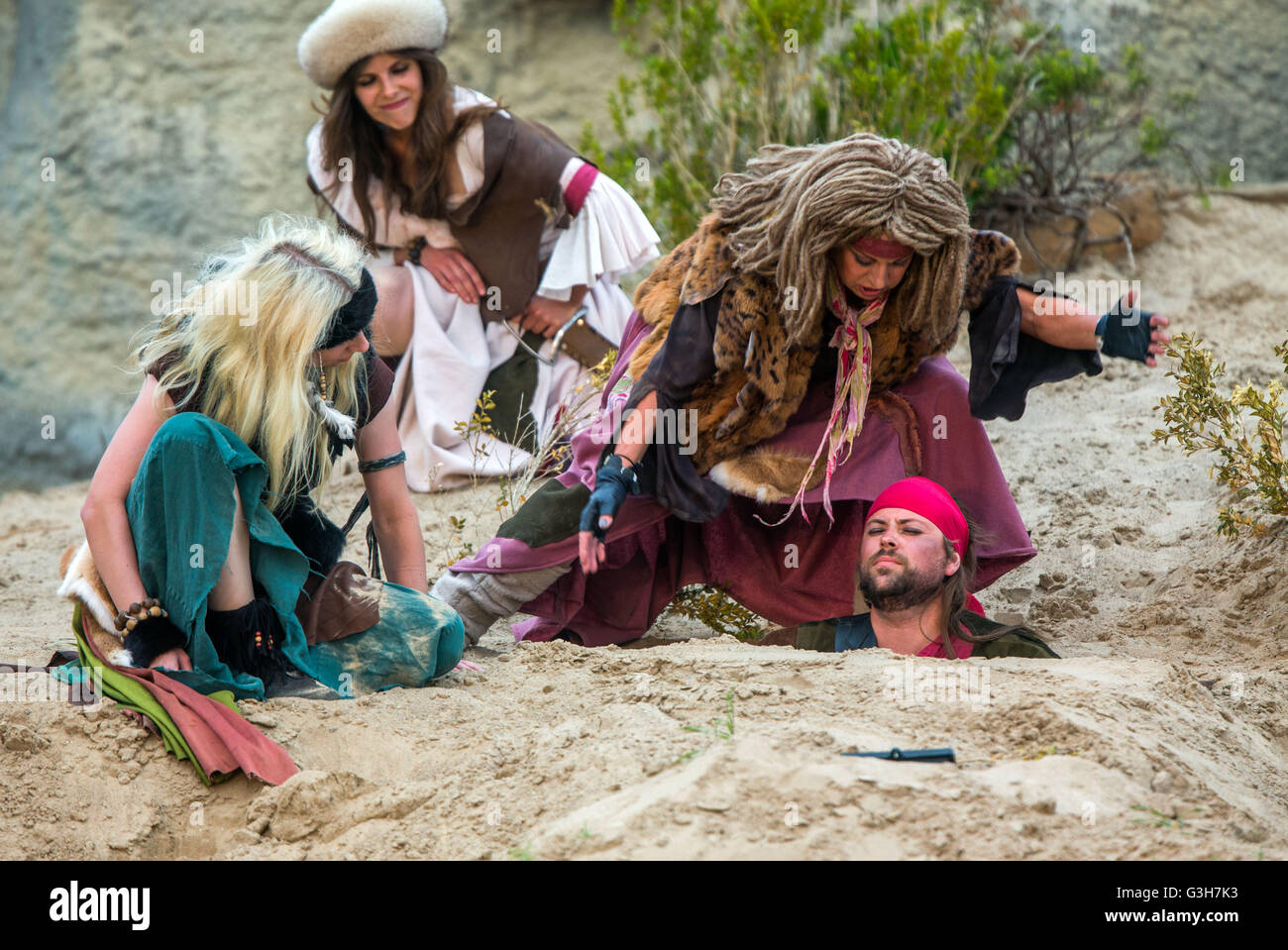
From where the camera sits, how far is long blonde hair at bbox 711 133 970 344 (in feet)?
10.8

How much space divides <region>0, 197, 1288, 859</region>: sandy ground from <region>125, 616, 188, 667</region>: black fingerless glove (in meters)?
0.14

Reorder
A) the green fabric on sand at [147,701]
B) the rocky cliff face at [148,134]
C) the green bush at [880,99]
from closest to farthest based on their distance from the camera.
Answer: the green fabric on sand at [147,701], the green bush at [880,99], the rocky cliff face at [148,134]

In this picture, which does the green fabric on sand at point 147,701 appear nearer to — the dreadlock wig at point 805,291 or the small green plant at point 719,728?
the small green plant at point 719,728

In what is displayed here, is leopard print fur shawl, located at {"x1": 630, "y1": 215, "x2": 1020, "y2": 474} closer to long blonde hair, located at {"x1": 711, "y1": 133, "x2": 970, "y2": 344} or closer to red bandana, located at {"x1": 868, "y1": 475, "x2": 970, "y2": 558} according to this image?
long blonde hair, located at {"x1": 711, "y1": 133, "x2": 970, "y2": 344}

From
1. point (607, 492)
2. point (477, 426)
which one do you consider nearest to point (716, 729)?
point (607, 492)

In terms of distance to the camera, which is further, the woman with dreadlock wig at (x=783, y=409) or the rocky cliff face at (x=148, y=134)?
the rocky cliff face at (x=148, y=134)

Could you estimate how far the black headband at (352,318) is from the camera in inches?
120

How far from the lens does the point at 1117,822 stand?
2.19 m

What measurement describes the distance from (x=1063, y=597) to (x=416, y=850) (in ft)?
7.59

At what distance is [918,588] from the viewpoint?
11.3 ft

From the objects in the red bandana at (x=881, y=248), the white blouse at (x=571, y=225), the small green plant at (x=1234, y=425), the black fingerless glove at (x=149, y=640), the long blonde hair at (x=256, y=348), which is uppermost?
the white blouse at (x=571, y=225)

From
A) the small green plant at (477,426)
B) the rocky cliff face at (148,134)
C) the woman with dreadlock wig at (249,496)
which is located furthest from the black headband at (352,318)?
the rocky cliff face at (148,134)

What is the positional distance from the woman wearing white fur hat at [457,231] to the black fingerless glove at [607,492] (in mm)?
1382

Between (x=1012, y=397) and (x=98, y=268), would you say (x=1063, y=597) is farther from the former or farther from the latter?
(x=98, y=268)
